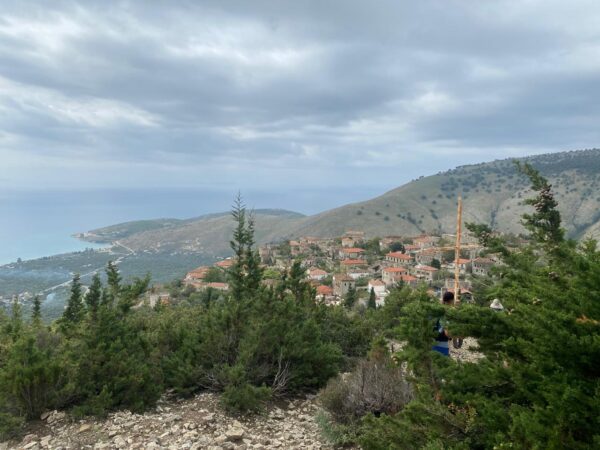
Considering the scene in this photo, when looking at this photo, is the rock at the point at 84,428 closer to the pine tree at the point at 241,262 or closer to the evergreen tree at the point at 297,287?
the pine tree at the point at 241,262

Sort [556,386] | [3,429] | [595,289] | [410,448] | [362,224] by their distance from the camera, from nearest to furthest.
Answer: [556,386]
[595,289]
[410,448]
[3,429]
[362,224]

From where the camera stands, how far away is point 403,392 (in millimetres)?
6156

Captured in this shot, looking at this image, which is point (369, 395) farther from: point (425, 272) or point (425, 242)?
point (425, 242)

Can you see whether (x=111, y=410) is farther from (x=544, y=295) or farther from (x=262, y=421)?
(x=544, y=295)

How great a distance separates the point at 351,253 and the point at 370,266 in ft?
32.6

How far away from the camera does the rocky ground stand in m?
5.70

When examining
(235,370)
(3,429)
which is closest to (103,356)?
(3,429)

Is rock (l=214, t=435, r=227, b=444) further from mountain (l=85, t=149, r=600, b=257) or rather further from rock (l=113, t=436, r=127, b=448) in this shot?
mountain (l=85, t=149, r=600, b=257)

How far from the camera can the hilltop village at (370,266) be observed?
177 ft

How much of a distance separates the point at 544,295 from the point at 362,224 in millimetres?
136738

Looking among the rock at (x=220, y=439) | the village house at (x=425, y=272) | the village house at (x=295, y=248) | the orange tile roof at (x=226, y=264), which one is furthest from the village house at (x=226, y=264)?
the village house at (x=425, y=272)

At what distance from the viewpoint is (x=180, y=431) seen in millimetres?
6020

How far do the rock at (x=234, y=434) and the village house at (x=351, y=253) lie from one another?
78.5 meters

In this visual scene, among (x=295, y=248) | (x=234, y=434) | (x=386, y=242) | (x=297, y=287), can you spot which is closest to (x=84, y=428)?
(x=234, y=434)
